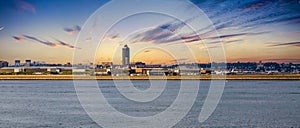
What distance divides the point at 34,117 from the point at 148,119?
7.62m

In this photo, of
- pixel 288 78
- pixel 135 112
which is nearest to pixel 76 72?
pixel 288 78

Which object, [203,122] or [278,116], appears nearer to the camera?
[203,122]

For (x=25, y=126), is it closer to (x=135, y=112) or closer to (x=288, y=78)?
(x=135, y=112)

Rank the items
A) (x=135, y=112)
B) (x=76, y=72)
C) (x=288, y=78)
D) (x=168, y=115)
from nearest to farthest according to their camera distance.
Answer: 1. (x=168, y=115)
2. (x=135, y=112)
3. (x=76, y=72)
4. (x=288, y=78)

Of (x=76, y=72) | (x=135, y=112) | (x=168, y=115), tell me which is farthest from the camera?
(x=76, y=72)

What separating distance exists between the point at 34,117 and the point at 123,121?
656cm

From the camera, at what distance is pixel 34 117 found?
33375mm

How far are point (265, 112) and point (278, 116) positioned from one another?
3069mm

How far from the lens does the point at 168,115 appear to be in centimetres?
3453

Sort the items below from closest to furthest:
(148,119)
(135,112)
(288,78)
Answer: (148,119) < (135,112) < (288,78)

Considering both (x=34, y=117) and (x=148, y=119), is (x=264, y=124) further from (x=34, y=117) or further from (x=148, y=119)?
(x=34, y=117)

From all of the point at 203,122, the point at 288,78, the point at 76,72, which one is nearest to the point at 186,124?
the point at 203,122

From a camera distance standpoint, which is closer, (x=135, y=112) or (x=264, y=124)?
(x=264, y=124)

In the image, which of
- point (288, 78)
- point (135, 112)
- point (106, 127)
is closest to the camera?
point (106, 127)
